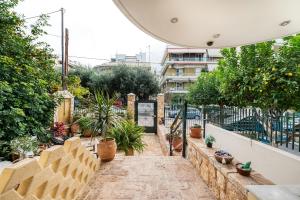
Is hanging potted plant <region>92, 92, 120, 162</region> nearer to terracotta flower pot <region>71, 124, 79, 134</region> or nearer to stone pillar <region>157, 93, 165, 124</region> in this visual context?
terracotta flower pot <region>71, 124, 79, 134</region>

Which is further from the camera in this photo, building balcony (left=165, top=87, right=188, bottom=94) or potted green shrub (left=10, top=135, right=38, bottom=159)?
building balcony (left=165, top=87, right=188, bottom=94)

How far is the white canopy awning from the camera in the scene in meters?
1.04

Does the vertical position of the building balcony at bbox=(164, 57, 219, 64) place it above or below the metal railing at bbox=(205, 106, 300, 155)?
above

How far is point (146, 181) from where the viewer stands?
364cm

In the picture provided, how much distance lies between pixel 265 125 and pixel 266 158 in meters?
0.65

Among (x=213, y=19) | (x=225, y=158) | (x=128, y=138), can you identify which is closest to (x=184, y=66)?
(x=128, y=138)

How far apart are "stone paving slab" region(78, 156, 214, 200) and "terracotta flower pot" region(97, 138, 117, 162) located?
0.43 ft

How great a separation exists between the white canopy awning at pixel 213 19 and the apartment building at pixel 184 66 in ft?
108

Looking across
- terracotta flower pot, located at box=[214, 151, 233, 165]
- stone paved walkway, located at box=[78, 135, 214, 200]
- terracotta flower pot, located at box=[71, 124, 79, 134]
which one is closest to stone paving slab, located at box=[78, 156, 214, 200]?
stone paved walkway, located at box=[78, 135, 214, 200]

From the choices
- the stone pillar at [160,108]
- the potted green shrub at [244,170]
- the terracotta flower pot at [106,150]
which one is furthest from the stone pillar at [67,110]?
the potted green shrub at [244,170]

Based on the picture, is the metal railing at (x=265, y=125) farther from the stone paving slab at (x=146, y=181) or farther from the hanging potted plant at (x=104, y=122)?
the hanging potted plant at (x=104, y=122)

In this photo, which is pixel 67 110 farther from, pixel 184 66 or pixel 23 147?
pixel 184 66

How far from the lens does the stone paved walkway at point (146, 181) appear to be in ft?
10.2

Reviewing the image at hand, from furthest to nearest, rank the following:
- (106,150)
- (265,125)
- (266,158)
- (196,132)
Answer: (196,132), (106,150), (265,125), (266,158)
